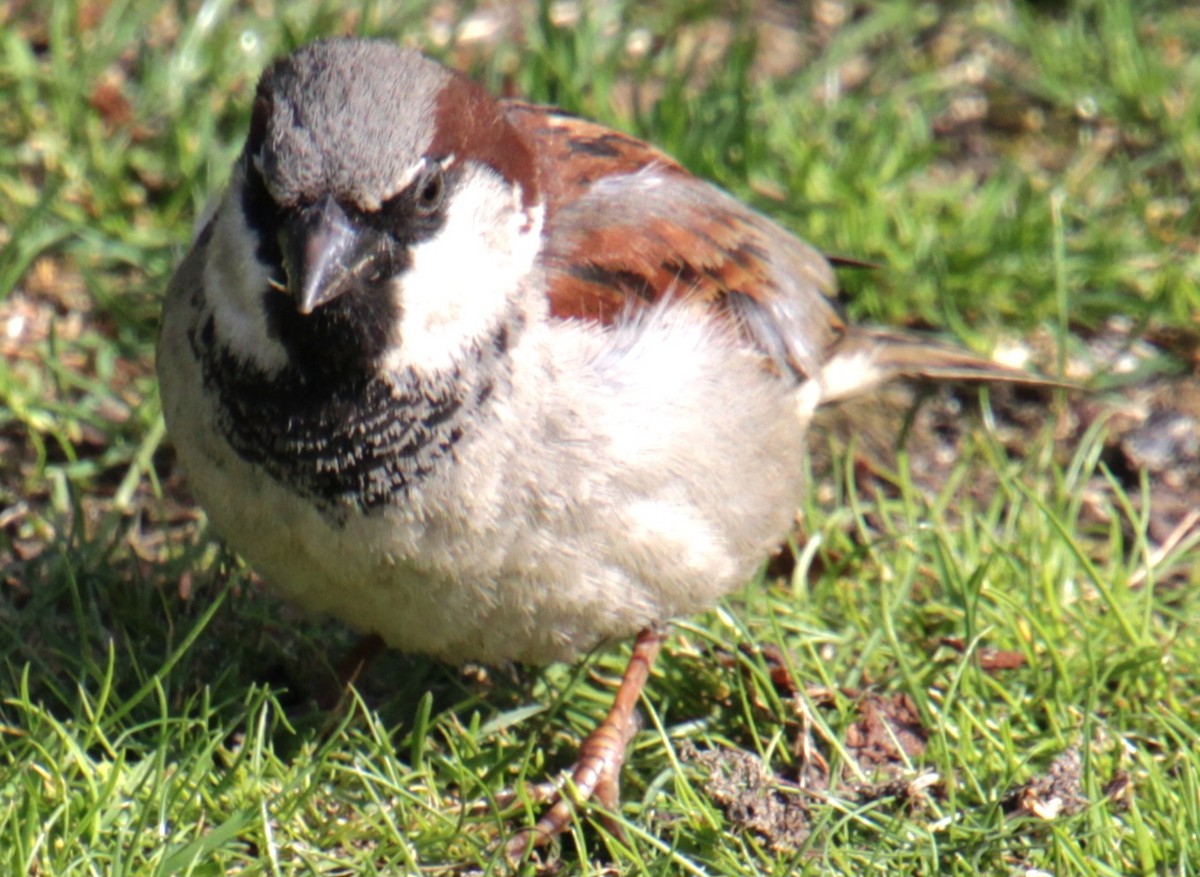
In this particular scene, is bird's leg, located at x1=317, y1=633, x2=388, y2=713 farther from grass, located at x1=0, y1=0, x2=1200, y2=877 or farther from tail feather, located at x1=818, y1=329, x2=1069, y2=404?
tail feather, located at x1=818, y1=329, x2=1069, y2=404

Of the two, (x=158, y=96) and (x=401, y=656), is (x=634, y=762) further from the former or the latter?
(x=158, y=96)

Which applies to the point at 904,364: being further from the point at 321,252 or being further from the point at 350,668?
the point at 321,252

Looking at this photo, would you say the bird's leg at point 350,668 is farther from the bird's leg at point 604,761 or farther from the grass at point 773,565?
the bird's leg at point 604,761

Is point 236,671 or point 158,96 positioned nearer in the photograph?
point 236,671

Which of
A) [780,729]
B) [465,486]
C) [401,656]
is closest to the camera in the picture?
[465,486]

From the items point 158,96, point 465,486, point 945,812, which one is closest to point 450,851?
point 465,486

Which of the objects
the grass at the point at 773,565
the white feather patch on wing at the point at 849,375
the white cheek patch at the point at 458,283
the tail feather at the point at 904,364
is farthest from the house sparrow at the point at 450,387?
the tail feather at the point at 904,364
